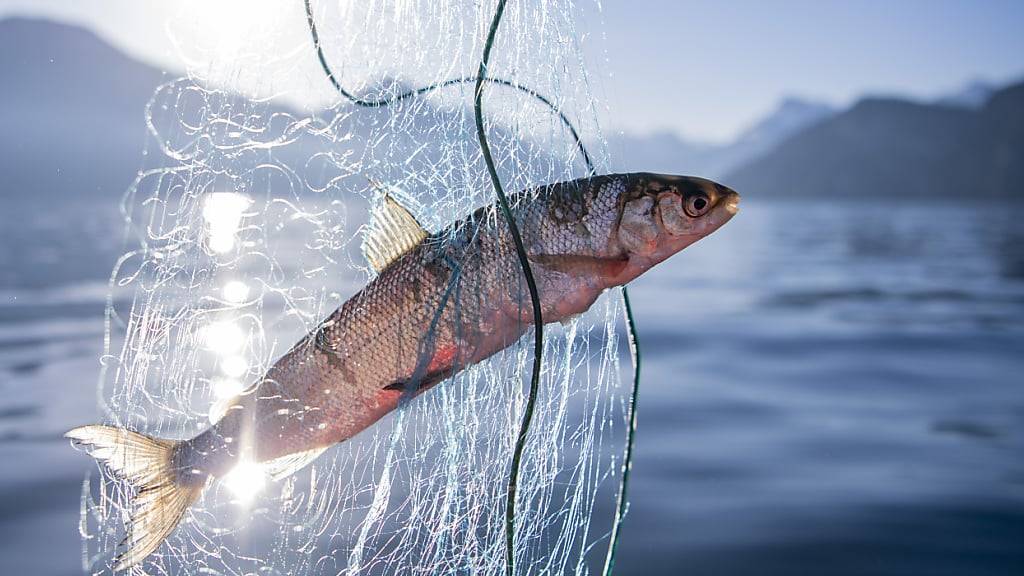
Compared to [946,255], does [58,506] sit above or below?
below

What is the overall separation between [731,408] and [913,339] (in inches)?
301

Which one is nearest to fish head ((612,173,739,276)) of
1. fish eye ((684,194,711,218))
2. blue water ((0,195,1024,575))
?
fish eye ((684,194,711,218))

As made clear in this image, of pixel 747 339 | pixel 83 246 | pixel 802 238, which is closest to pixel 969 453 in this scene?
pixel 747 339

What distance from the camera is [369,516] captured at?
1836 mm

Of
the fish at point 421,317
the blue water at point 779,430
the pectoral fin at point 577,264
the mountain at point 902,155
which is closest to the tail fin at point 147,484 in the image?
the fish at point 421,317

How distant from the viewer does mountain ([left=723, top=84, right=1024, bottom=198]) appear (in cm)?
12369

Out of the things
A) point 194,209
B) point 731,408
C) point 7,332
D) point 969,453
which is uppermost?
point 7,332

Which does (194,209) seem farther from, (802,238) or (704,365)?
(802,238)

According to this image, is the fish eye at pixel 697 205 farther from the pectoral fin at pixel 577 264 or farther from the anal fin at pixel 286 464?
the anal fin at pixel 286 464

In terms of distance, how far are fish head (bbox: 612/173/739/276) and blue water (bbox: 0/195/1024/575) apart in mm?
4984

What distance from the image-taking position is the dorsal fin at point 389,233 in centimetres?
170

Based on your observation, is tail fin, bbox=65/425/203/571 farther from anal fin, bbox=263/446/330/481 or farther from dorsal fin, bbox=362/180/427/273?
dorsal fin, bbox=362/180/427/273

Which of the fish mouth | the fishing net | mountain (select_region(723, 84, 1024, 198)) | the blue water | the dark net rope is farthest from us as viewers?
mountain (select_region(723, 84, 1024, 198))

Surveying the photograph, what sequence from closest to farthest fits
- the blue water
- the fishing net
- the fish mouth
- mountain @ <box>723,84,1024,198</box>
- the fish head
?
1. the fish head
2. the fish mouth
3. the fishing net
4. the blue water
5. mountain @ <box>723,84,1024,198</box>
